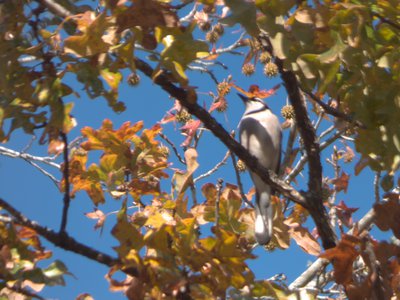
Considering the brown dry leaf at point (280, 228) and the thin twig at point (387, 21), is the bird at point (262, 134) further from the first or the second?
the thin twig at point (387, 21)

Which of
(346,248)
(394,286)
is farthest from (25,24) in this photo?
(394,286)

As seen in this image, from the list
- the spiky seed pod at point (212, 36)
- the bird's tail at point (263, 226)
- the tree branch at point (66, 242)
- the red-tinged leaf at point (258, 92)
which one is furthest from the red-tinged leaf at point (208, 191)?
the spiky seed pod at point (212, 36)

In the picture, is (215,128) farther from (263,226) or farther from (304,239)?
(304,239)

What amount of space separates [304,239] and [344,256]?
2.40 ft

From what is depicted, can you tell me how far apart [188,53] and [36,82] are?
449 millimetres

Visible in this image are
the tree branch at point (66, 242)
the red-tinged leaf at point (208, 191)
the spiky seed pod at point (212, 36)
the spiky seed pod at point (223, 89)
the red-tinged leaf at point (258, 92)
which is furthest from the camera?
the spiky seed pod at point (212, 36)

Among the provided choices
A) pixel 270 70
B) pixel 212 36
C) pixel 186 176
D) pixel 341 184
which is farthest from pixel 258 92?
pixel 270 70

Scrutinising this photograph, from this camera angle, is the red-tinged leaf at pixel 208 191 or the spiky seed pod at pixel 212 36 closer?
the red-tinged leaf at pixel 208 191

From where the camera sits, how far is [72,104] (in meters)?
1.86

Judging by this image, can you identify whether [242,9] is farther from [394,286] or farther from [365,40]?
[394,286]

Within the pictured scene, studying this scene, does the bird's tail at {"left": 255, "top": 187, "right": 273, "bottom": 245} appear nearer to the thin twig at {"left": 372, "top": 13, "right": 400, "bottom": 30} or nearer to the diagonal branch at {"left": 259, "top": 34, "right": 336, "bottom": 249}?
the diagonal branch at {"left": 259, "top": 34, "right": 336, "bottom": 249}

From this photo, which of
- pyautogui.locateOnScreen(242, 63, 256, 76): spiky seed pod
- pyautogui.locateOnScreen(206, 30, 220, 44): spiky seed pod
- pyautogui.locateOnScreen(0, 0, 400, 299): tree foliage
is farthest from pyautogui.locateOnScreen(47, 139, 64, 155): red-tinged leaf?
pyautogui.locateOnScreen(242, 63, 256, 76): spiky seed pod

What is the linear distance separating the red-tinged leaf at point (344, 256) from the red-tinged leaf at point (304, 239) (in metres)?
0.65

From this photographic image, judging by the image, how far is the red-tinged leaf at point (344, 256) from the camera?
204 cm
